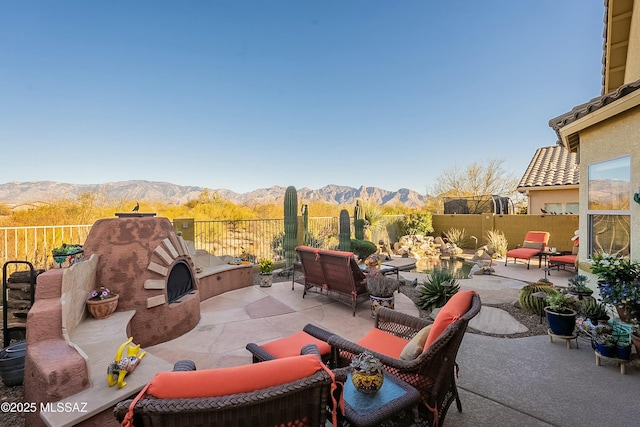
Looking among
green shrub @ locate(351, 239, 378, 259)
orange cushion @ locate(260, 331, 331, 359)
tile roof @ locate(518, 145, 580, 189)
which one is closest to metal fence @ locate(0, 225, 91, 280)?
orange cushion @ locate(260, 331, 331, 359)

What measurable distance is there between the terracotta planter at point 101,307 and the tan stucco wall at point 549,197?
1566 cm

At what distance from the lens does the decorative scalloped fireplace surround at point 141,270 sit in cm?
360

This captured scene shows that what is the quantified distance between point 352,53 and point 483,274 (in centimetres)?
1029

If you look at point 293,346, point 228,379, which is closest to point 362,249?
point 293,346

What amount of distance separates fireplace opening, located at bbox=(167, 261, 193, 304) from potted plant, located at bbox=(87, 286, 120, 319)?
65 cm

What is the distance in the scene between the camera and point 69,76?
9.88m

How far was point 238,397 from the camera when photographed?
107cm

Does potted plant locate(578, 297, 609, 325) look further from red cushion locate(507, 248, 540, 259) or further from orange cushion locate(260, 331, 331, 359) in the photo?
red cushion locate(507, 248, 540, 259)

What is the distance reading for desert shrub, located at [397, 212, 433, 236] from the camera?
548 inches

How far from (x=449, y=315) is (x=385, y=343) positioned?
86 cm

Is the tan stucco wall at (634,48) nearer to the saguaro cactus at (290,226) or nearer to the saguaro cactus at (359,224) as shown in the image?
the saguaro cactus at (290,226)

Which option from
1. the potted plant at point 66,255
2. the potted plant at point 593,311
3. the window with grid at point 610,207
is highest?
the window with grid at point 610,207

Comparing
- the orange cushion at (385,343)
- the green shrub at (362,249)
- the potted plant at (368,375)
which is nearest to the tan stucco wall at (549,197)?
the green shrub at (362,249)

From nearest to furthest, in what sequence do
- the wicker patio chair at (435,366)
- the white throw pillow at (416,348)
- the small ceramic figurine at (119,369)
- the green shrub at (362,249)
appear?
the wicker patio chair at (435,366)
the white throw pillow at (416,348)
the small ceramic figurine at (119,369)
the green shrub at (362,249)
